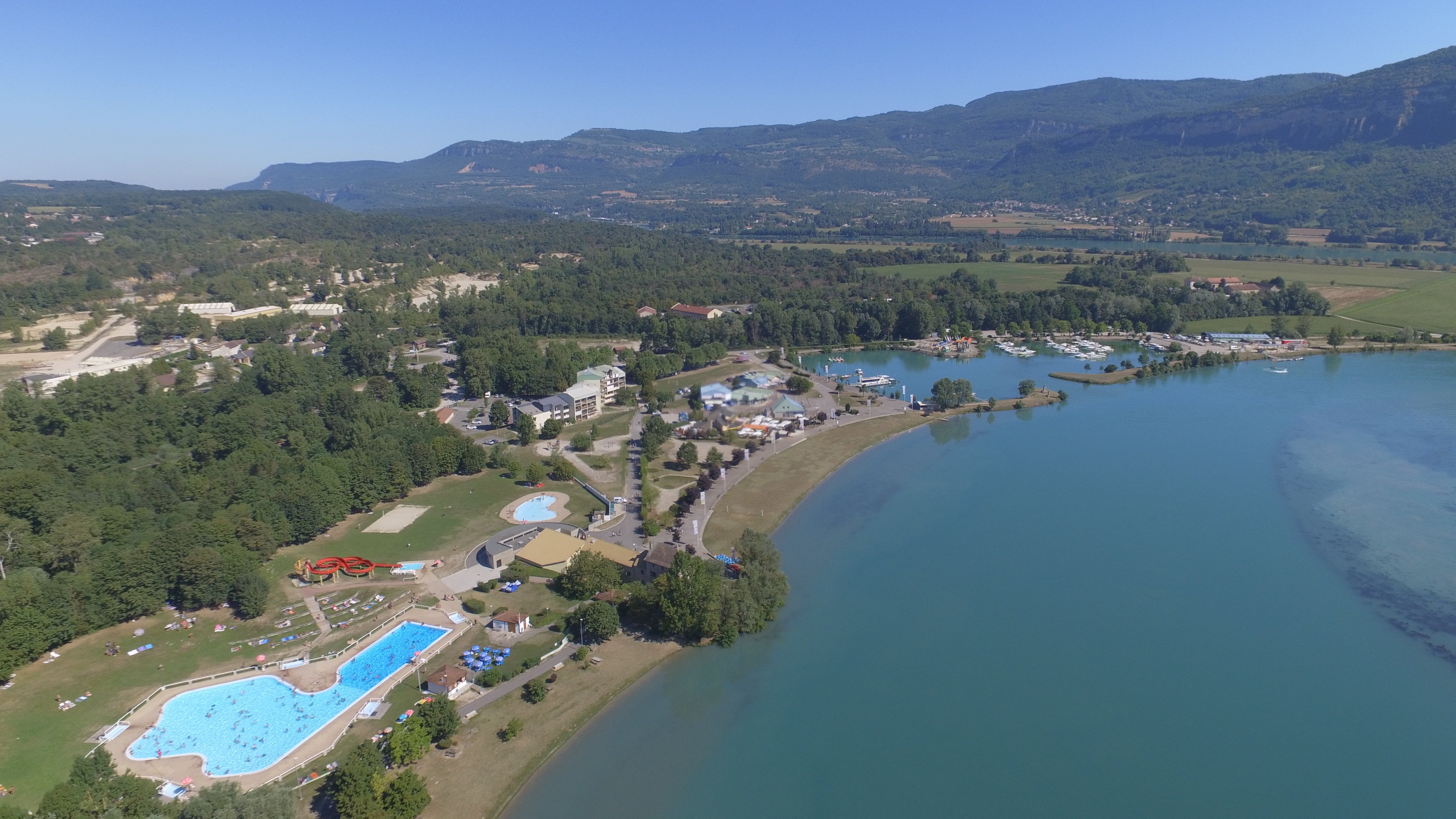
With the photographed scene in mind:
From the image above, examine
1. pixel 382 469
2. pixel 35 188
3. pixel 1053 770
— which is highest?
pixel 35 188

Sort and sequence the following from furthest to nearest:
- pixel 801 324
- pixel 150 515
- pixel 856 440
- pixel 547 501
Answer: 1. pixel 801 324
2. pixel 856 440
3. pixel 547 501
4. pixel 150 515

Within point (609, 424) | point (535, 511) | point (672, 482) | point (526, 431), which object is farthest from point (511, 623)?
point (609, 424)

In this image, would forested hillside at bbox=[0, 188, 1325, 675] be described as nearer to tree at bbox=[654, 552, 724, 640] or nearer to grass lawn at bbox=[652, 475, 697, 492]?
grass lawn at bbox=[652, 475, 697, 492]

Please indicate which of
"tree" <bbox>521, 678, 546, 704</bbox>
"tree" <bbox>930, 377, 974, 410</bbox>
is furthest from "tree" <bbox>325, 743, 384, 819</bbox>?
"tree" <bbox>930, 377, 974, 410</bbox>

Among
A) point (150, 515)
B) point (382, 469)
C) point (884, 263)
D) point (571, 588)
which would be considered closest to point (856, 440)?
point (571, 588)

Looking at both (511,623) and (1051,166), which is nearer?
(511,623)

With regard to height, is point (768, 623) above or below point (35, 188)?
below

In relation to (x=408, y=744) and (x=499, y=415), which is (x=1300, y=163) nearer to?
(x=499, y=415)

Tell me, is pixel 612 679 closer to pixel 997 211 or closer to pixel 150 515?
pixel 150 515
